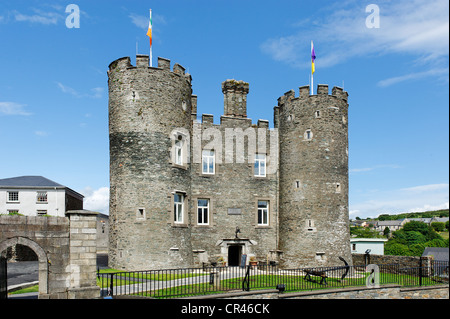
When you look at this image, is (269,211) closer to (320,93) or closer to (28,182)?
(320,93)

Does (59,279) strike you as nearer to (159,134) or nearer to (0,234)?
(0,234)

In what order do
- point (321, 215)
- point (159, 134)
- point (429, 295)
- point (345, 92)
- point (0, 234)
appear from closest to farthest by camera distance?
point (0, 234) → point (429, 295) → point (159, 134) → point (321, 215) → point (345, 92)

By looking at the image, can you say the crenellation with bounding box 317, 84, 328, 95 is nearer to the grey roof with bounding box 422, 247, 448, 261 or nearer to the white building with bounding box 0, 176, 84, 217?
the grey roof with bounding box 422, 247, 448, 261

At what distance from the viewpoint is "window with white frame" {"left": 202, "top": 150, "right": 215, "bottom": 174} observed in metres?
25.4

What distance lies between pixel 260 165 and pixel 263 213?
3.13 meters

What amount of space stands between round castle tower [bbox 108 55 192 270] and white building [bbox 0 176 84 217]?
18616mm

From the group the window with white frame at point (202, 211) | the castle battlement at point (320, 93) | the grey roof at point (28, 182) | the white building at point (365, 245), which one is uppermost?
the castle battlement at point (320, 93)

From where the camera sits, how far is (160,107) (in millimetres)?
22734

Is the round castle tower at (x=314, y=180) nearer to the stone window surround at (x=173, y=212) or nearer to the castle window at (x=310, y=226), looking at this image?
the castle window at (x=310, y=226)

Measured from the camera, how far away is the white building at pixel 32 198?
38250 mm

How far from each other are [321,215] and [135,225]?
36.6 feet

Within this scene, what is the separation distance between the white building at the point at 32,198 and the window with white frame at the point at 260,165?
70.7 ft

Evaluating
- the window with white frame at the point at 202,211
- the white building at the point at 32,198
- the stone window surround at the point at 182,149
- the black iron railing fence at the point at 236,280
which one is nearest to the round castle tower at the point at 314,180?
the black iron railing fence at the point at 236,280
